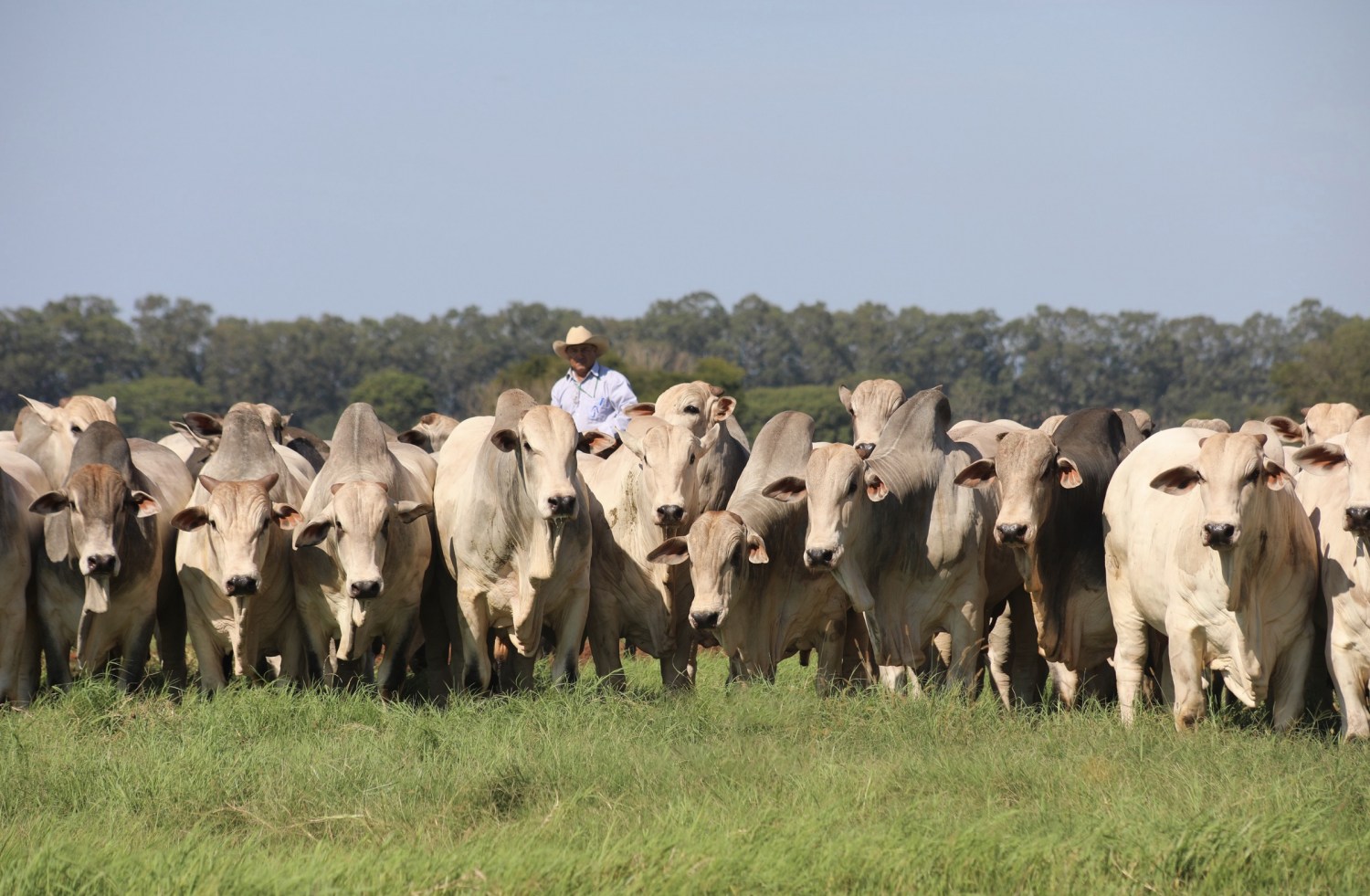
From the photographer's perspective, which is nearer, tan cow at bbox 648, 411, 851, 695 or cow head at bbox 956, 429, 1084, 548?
cow head at bbox 956, 429, 1084, 548

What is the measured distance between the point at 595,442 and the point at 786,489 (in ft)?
3.73

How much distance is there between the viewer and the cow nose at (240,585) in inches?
331

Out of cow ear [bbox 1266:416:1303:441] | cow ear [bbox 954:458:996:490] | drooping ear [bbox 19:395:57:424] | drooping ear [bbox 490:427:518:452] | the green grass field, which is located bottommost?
the green grass field

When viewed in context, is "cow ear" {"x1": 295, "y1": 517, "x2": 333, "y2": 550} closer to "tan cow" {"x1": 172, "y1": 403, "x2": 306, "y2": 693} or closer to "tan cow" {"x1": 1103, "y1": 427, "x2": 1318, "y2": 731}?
"tan cow" {"x1": 172, "y1": 403, "x2": 306, "y2": 693}

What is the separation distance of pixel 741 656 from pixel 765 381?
6156 centimetres

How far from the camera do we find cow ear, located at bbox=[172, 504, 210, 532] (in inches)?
348

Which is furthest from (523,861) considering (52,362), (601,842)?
(52,362)

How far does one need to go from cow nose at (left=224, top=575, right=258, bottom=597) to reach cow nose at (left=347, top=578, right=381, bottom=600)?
0.51 m

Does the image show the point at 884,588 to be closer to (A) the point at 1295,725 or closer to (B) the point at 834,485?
(B) the point at 834,485

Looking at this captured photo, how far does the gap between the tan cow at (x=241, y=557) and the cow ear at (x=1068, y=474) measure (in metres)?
4.06

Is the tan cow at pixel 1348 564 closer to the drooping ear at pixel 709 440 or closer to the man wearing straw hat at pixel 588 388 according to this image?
the drooping ear at pixel 709 440

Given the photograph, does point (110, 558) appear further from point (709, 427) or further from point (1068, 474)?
point (1068, 474)

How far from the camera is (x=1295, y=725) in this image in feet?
25.7

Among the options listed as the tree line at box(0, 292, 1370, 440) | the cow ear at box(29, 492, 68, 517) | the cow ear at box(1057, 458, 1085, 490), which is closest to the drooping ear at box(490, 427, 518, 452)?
the cow ear at box(29, 492, 68, 517)
